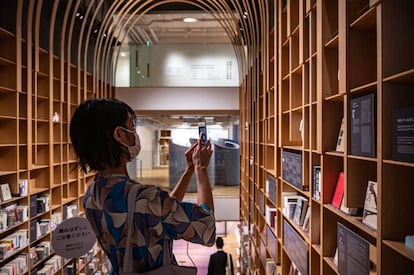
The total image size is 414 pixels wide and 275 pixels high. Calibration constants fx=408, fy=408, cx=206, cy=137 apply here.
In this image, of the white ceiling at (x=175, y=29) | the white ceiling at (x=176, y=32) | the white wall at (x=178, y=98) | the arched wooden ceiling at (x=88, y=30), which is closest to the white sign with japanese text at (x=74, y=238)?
the arched wooden ceiling at (x=88, y=30)

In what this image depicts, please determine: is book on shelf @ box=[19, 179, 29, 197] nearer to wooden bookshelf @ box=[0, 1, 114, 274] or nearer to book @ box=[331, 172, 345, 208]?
Answer: wooden bookshelf @ box=[0, 1, 114, 274]

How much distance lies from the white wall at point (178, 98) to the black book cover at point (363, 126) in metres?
8.03

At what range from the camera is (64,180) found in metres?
7.09

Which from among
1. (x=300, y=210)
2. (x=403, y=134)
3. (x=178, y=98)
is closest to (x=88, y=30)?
(x=178, y=98)

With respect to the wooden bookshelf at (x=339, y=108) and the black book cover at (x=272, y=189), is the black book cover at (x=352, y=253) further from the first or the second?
the black book cover at (x=272, y=189)

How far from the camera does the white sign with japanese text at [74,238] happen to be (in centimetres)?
323

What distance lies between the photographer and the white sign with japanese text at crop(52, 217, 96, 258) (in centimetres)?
323

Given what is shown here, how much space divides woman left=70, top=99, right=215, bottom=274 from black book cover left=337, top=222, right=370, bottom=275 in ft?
3.39

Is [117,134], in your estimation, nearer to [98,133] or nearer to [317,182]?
[98,133]

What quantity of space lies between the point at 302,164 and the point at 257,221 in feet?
11.0

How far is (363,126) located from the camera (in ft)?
6.82

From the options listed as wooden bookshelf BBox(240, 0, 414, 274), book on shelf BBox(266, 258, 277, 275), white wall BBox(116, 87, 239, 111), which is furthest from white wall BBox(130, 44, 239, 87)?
book on shelf BBox(266, 258, 277, 275)

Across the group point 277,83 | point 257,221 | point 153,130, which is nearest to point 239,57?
point 153,130

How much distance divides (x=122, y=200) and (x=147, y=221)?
123mm
